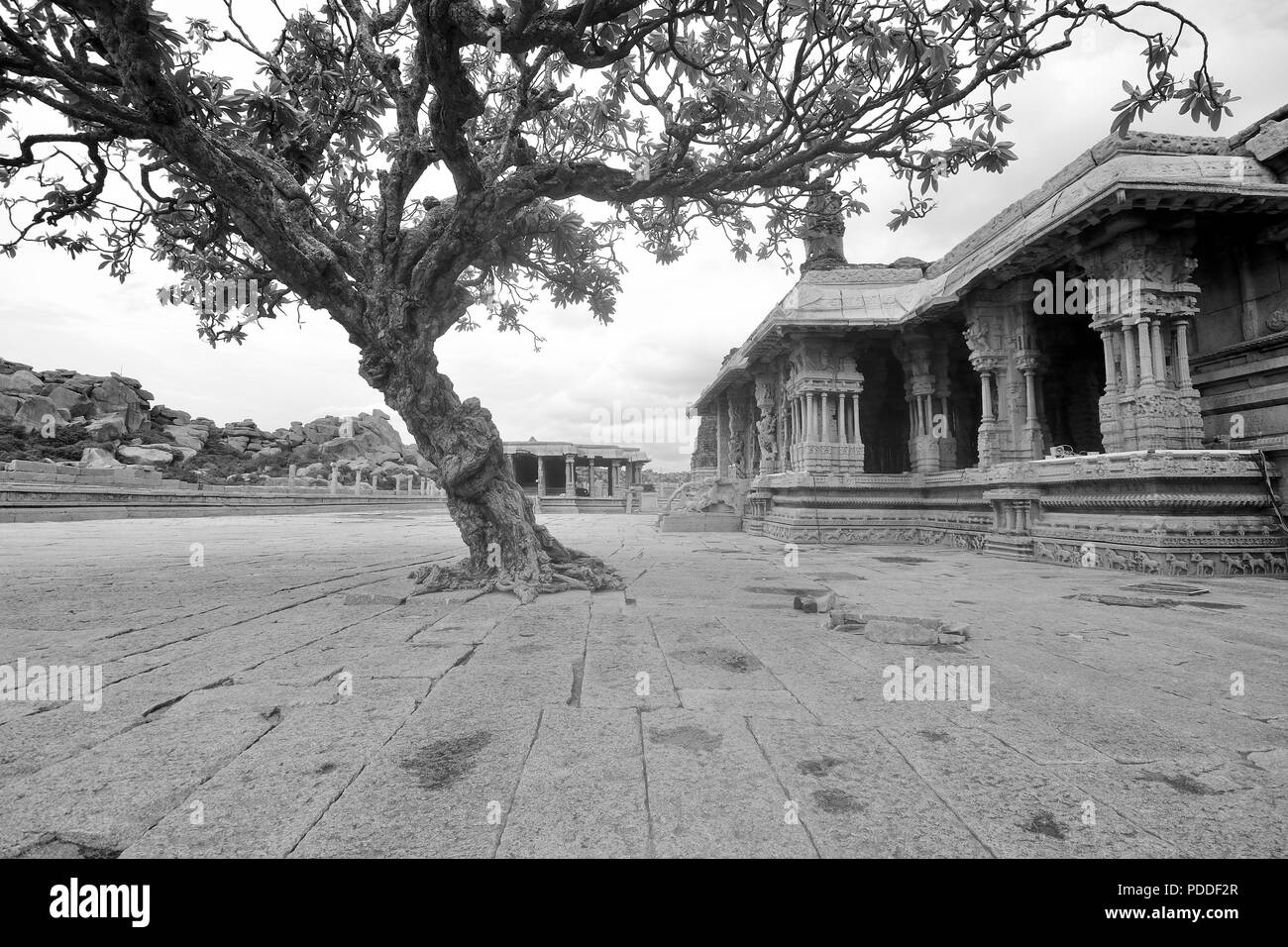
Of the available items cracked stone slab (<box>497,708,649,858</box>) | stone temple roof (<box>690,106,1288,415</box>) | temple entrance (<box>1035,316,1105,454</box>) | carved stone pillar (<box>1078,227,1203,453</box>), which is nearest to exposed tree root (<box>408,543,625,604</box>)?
cracked stone slab (<box>497,708,649,858</box>)

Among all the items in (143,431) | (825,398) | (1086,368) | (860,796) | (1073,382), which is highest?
(143,431)

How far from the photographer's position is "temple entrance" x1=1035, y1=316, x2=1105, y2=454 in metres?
11.6

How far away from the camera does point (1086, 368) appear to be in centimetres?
1229

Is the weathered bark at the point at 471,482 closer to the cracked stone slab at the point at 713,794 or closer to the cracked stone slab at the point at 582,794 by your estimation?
the cracked stone slab at the point at 582,794

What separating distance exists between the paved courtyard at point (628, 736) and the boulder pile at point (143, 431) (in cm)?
3349

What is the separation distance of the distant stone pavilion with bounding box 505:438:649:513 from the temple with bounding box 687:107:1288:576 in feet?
76.3

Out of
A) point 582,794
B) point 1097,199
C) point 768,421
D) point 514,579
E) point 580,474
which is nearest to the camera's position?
point 582,794

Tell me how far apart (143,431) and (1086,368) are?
5723cm

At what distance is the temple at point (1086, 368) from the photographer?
6879 mm

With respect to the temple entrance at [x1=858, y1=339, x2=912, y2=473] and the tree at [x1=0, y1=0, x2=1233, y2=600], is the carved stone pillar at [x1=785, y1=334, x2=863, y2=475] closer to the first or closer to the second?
the temple entrance at [x1=858, y1=339, x2=912, y2=473]

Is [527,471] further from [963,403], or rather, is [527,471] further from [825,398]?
[963,403]

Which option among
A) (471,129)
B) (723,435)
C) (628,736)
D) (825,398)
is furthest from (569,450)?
(628,736)
